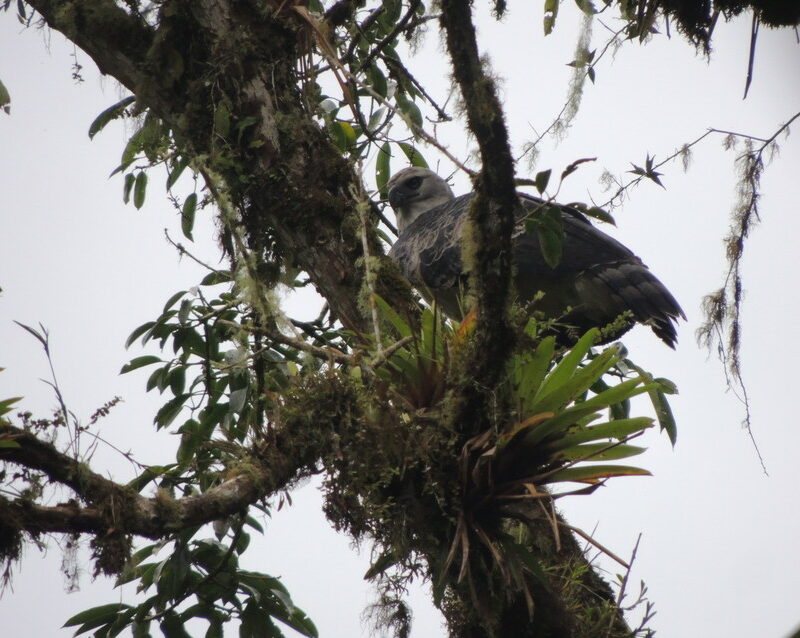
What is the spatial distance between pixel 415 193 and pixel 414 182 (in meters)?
0.07

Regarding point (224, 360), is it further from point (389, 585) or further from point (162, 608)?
point (389, 585)

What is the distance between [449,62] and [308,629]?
214 cm

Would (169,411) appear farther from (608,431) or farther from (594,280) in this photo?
(594,280)

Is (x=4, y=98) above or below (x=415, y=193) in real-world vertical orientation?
below

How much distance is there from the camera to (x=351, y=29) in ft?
10.9

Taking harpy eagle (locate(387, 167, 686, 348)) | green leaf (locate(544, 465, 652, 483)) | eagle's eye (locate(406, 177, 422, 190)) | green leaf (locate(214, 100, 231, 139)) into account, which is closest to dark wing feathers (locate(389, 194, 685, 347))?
harpy eagle (locate(387, 167, 686, 348))

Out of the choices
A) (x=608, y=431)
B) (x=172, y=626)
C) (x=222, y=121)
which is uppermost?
(x=222, y=121)

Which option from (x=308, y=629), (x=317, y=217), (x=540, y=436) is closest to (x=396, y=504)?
(x=540, y=436)

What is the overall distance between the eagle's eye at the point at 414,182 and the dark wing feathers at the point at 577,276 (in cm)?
126

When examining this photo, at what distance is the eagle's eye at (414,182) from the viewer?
586 cm

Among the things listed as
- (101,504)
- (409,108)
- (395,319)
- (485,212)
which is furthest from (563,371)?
(409,108)

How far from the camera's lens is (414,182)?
Answer: 5.86m

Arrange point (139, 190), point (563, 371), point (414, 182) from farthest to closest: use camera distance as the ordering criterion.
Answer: point (414, 182) < point (139, 190) < point (563, 371)

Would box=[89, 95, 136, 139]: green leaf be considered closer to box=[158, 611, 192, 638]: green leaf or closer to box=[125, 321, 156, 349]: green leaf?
box=[125, 321, 156, 349]: green leaf
